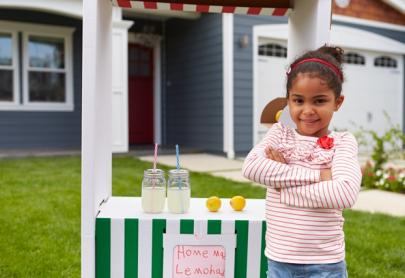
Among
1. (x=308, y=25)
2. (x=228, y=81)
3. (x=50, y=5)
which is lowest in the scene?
(x=308, y=25)

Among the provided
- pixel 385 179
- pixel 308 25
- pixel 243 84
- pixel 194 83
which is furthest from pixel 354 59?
pixel 308 25

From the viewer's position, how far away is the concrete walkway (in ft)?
15.5

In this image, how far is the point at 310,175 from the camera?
1.52m

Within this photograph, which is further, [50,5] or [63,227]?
[50,5]

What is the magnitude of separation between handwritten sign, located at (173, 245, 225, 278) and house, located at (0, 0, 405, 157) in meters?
6.47

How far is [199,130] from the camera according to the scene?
980 centimetres

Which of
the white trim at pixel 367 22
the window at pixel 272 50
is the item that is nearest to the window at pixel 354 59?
the white trim at pixel 367 22

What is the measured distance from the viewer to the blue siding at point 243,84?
8.95 meters

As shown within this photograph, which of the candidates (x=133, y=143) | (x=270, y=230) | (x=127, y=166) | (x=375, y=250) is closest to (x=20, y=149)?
(x=133, y=143)

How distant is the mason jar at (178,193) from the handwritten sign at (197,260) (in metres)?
0.16

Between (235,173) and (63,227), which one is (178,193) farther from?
(235,173)

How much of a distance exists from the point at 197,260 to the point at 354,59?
9700mm

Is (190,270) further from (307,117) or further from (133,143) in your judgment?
(133,143)

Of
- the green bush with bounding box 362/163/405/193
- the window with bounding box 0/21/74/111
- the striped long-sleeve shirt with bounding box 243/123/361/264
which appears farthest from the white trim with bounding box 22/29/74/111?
the striped long-sleeve shirt with bounding box 243/123/361/264
